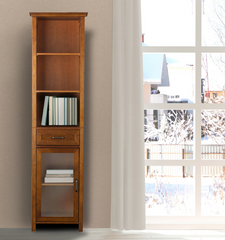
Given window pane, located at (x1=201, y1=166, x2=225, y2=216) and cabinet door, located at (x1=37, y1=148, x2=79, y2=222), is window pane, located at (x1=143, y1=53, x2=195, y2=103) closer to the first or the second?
window pane, located at (x1=201, y1=166, x2=225, y2=216)

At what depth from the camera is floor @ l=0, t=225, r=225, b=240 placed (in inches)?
95.0

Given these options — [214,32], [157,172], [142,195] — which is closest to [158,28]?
[214,32]

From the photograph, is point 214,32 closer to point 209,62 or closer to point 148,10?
point 209,62

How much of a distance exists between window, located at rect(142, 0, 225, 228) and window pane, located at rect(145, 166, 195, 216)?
24 mm

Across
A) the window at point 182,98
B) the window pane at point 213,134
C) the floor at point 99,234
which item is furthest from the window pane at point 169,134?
the floor at point 99,234

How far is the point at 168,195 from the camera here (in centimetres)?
287

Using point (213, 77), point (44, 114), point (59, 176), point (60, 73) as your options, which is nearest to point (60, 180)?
point (59, 176)

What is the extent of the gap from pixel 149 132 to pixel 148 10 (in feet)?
4.14

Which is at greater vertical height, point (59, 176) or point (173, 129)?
point (173, 129)

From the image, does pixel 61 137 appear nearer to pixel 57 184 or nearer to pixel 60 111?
pixel 60 111

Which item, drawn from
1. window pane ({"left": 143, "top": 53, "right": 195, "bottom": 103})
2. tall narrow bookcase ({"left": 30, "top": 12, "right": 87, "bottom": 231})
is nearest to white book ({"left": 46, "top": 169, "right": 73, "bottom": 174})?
tall narrow bookcase ({"left": 30, "top": 12, "right": 87, "bottom": 231})

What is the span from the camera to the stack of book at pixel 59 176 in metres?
2.41

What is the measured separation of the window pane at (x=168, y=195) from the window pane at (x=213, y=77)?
897mm

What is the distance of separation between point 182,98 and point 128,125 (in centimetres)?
69
